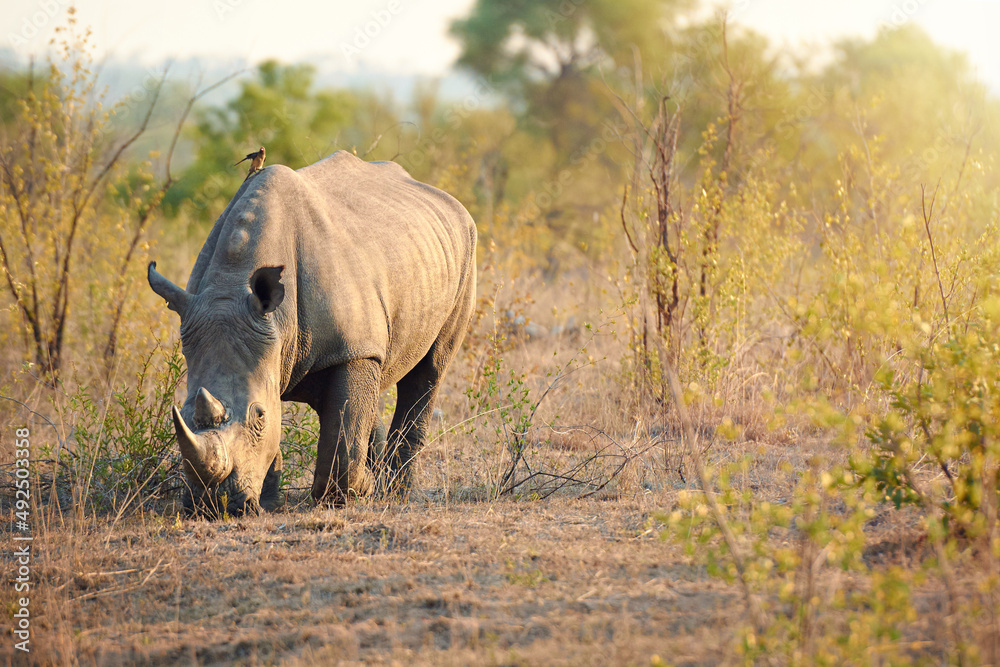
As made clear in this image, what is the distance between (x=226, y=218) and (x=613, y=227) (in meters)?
7.69

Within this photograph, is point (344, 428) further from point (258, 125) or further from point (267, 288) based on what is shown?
point (258, 125)

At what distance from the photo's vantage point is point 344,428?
507 cm

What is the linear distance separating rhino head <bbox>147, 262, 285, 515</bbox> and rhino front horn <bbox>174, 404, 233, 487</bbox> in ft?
0.09

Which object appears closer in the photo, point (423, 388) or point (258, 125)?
point (423, 388)

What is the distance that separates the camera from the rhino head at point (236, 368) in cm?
439

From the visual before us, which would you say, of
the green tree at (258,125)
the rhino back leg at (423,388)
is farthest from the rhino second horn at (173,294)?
the green tree at (258,125)

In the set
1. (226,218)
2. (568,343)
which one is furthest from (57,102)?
(568,343)

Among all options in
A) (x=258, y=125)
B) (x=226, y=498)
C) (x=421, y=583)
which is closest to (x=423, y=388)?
(x=226, y=498)

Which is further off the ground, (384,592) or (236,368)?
(236,368)

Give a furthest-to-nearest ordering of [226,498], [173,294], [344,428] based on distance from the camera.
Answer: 1. [344,428]
2. [173,294]
3. [226,498]

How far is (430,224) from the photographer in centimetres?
618

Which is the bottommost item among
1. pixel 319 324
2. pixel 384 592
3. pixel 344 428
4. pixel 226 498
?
pixel 384 592

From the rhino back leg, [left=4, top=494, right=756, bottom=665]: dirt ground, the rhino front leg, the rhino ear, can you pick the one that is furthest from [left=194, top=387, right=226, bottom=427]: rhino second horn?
the rhino back leg

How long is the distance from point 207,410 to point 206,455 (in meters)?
0.21
